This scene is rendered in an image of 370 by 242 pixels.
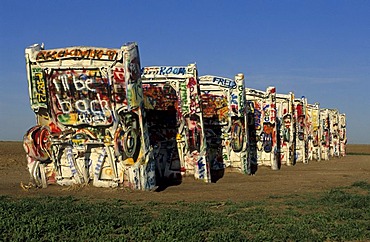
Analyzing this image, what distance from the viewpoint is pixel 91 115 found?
1717 centimetres

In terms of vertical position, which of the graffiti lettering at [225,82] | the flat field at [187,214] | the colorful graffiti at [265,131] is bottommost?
the flat field at [187,214]

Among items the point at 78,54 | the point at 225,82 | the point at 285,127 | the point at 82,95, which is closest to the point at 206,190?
the point at 82,95

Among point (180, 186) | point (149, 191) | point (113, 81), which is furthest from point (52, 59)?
point (180, 186)

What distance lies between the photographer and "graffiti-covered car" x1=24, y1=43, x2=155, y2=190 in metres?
16.7

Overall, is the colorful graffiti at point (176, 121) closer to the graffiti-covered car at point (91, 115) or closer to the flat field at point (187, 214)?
the flat field at point (187, 214)

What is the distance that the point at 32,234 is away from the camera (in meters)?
9.20

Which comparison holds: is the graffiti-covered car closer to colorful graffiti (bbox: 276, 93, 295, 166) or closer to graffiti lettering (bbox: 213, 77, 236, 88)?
graffiti lettering (bbox: 213, 77, 236, 88)

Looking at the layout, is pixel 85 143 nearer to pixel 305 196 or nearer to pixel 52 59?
pixel 52 59

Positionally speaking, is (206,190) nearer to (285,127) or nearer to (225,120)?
(225,120)

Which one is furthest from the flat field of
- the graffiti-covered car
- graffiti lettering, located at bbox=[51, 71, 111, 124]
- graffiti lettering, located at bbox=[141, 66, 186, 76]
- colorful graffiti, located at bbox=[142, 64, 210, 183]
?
graffiti lettering, located at bbox=[141, 66, 186, 76]

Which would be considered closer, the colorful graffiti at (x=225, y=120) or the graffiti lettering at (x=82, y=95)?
the graffiti lettering at (x=82, y=95)

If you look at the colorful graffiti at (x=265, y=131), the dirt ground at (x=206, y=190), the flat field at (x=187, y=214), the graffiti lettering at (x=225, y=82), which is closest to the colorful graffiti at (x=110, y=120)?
the dirt ground at (x=206, y=190)

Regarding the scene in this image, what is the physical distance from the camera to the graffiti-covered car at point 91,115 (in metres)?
16.7

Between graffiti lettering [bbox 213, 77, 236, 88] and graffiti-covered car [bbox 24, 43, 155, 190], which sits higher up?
graffiti lettering [bbox 213, 77, 236, 88]
